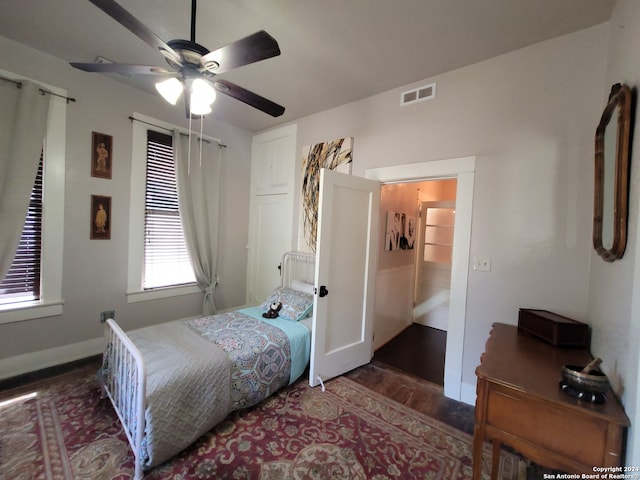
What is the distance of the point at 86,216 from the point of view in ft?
8.75

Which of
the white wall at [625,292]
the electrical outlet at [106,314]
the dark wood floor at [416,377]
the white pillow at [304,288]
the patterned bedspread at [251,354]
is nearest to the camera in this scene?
the white wall at [625,292]

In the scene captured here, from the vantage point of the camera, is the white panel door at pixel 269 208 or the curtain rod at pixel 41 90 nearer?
the curtain rod at pixel 41 90

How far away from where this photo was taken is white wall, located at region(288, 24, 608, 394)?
178 centimetres

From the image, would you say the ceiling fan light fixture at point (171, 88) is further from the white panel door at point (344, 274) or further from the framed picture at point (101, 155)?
the framed picture at point (101, 155)

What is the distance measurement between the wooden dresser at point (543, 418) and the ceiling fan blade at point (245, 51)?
6.02 ft

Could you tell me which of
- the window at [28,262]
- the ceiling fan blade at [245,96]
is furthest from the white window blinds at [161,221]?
the ceiling fan blade at [245,96]

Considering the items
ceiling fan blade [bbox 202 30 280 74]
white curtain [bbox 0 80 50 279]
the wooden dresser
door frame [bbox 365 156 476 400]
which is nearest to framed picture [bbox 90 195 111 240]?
white curtain [bbox 0 80 50 279]

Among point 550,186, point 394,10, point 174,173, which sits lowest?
point 550,186

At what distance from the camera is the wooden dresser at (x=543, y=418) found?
3.25 ft

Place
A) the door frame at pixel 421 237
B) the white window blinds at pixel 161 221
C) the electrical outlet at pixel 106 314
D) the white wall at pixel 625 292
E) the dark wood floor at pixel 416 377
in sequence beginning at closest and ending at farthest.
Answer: the white wall at pixel 625 292
the dark wood floor at pixel 416 377
the electrical outlet at pixel 106 314
the white window blinds at pixel 161 221
the door frame at pixel 421 237

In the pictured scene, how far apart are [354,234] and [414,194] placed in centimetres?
188

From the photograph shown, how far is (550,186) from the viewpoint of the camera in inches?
74.0

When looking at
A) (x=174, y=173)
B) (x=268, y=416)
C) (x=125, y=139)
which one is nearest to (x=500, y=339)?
(x=268, y=416)

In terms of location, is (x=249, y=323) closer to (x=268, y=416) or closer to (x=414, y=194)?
(x=268, y=416)
